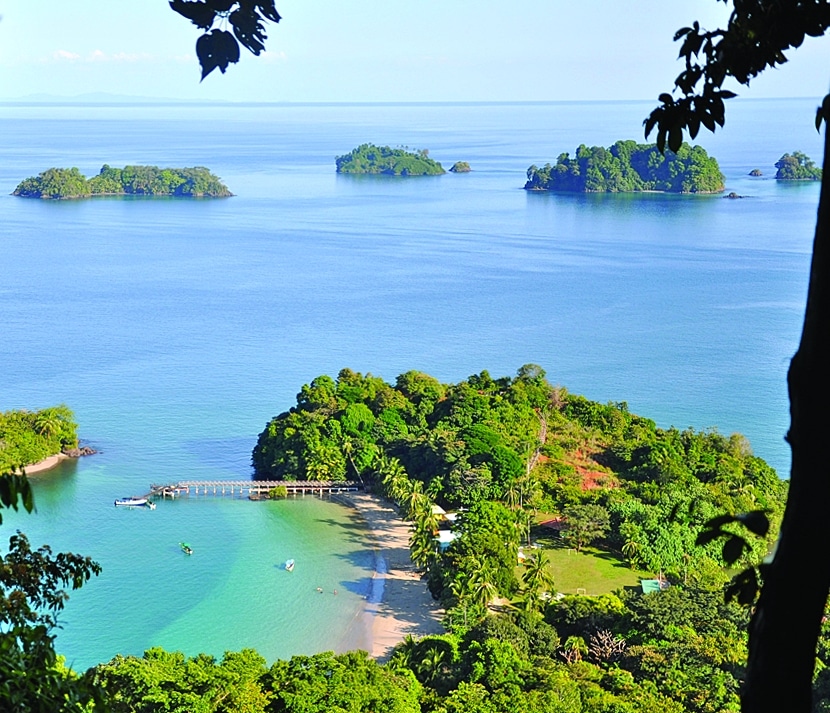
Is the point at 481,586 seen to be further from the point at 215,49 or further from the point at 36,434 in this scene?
the point at 215,49

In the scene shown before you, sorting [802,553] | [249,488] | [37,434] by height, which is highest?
[802,553]

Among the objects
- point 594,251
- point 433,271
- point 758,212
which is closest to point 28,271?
point 433,271

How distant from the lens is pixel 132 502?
20.7 metres

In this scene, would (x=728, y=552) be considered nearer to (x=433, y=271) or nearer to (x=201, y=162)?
(x=433, y=271)

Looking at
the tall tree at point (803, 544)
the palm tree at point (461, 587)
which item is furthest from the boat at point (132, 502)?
the tall tree at point (803, 544)

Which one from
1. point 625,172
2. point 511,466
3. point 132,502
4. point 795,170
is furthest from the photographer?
point 795,170

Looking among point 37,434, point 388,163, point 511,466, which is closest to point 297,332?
point 37,434

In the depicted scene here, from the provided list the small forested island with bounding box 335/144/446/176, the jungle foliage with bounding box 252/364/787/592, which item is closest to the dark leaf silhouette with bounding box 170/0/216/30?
the jungle foliage with bounding box 252/364/787/592

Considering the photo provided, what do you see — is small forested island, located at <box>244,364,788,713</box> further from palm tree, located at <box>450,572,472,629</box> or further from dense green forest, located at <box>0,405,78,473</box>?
dense green forest, located at <box>0,405,78,473</box>

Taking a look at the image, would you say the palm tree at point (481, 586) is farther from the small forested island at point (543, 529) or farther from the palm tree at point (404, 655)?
the palm tree at point (404, 655)

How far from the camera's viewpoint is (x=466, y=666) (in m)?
12.2

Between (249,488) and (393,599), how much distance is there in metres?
6.11

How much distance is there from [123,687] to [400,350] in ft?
69.5

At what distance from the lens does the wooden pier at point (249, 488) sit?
21.1 metres
